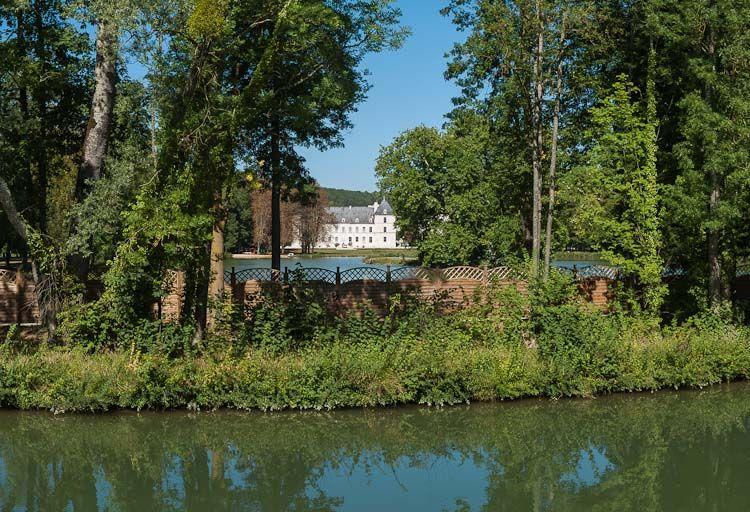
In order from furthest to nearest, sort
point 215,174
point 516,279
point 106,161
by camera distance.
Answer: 1. point 516,279
2. point 106,161
3. point 215,174

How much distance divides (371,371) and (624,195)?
8.55 m

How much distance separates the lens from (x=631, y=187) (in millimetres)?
18141

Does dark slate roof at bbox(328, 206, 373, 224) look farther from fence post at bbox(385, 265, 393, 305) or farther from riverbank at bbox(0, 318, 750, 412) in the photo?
riverbank at bbox(0, 318, 750, 412)

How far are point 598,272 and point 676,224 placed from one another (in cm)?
262

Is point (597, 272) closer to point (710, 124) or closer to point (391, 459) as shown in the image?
point (710, 124)

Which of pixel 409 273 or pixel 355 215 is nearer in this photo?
pixel 409 273

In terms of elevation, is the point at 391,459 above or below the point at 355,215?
below

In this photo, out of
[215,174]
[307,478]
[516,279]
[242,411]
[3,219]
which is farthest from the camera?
[3,219]

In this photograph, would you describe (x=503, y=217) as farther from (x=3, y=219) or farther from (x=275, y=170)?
(x=3, y=219)

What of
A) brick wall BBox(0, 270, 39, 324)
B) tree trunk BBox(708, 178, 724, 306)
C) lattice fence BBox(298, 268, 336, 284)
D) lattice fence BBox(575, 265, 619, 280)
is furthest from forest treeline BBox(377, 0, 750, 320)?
brick wall BBox(0, 270, 39, 324)

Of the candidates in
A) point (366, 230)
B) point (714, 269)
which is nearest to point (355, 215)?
point (366, 230)

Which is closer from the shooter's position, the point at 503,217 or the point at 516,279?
the point at 516,279

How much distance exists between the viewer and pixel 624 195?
60.6 feet

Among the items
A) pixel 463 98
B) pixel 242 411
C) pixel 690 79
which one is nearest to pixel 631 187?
pixel 690 79
